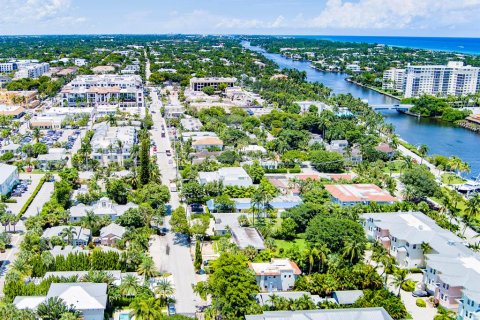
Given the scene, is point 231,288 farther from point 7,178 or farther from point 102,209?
point 7,178

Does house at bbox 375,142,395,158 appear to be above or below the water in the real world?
above

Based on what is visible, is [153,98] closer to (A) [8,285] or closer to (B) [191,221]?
(B) [191,221]

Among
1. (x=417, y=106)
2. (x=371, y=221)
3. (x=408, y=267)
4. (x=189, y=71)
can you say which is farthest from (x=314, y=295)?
(x=189, y=71)

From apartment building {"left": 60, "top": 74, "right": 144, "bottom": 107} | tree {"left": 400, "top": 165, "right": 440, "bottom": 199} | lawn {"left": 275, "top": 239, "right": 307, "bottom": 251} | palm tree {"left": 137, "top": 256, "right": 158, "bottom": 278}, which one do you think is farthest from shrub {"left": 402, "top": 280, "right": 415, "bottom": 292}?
apartment building {"left": 60, "top": 74, "right": 144, "bottom": 107}

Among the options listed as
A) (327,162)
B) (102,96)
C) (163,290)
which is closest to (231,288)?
(163,290)

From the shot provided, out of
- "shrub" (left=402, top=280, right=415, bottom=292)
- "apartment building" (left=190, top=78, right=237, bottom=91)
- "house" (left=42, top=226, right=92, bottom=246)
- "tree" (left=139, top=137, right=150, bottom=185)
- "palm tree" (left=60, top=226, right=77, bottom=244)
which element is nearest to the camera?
"shrub" (left=402, top=280, right=415, bottom=292)

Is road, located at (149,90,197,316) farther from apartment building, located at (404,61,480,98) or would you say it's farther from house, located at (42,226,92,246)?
apartment building, located at (404,61,480,98)
